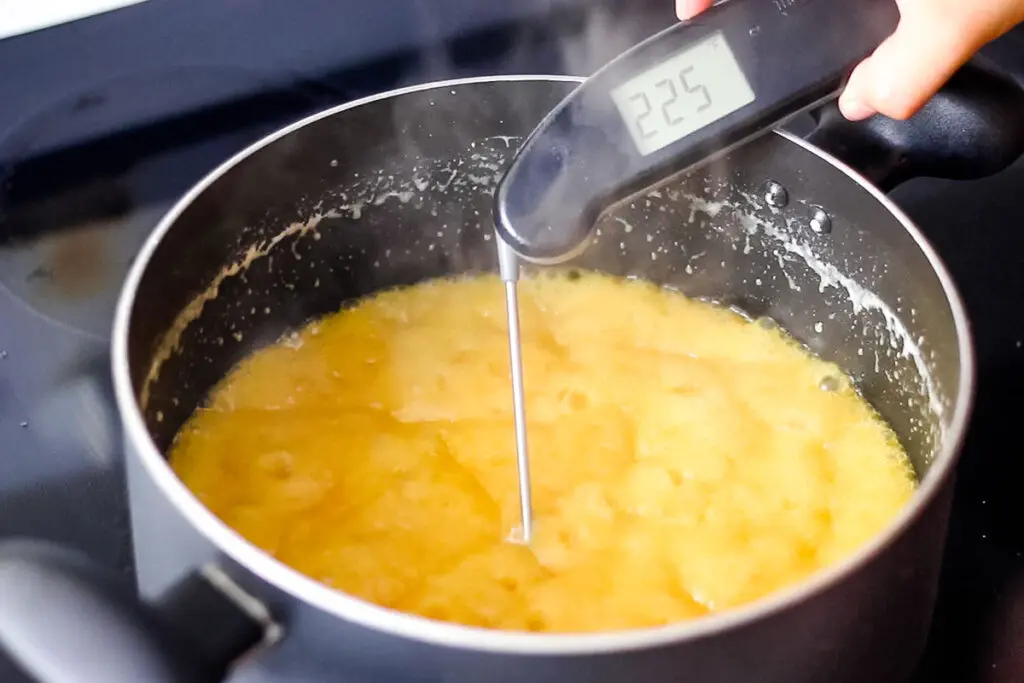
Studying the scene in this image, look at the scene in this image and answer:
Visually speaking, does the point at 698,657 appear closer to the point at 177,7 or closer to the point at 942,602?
the point at 942,602

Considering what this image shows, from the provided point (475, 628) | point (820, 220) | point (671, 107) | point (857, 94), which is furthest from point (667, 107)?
point (475, 628)

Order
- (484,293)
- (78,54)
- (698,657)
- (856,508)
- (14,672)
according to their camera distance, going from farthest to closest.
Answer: (484,293) → (78,54) → (856,508) → (14,672) → (698,657)

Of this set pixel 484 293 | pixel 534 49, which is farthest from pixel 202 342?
pixel 534 49

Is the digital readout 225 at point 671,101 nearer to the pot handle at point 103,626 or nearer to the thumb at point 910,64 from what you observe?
the thumb at point 910,64

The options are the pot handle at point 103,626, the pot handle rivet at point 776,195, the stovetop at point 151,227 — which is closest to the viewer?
the pot handle at point 103,626

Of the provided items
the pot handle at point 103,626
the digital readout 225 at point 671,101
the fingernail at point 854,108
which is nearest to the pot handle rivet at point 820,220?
the fingernail at point 854,108

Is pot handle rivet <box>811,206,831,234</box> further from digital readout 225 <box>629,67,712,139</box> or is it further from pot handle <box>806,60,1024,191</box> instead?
digital readout 225 <box>629,67,712,139</box>

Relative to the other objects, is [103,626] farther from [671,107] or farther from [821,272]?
[821,272]

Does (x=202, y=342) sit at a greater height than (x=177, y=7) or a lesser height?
lesser
